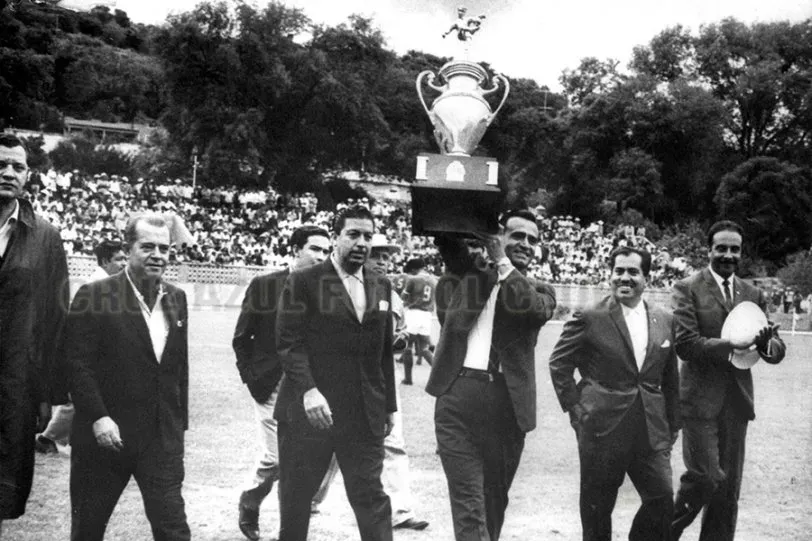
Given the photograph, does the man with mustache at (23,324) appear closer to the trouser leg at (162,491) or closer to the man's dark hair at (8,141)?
the man's dark hair at (8,141)

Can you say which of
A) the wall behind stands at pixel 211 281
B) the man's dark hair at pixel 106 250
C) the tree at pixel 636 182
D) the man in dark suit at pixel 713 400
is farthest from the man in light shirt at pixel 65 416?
the tree at pixel 636 182

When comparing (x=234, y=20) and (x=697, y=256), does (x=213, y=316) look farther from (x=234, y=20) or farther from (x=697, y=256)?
(x=234, y=20)

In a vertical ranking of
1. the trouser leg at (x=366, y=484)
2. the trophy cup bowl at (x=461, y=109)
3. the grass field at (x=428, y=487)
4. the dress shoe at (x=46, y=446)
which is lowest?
the grass field at (x=428, y=487)

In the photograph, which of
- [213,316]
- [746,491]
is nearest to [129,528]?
[746,491]

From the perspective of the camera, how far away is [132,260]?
5051mm

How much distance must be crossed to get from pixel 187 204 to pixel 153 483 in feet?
123

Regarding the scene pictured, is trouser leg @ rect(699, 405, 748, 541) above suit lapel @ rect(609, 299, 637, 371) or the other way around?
the other way around

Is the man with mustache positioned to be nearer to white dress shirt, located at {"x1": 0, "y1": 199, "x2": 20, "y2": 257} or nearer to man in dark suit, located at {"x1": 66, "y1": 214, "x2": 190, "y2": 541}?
white dress shirt, located at {"x1": 0, "y1": 199, "x2": 20, "y2": 257}

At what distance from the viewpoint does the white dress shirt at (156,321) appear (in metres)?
4.93

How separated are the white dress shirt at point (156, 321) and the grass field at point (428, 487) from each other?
177 cm

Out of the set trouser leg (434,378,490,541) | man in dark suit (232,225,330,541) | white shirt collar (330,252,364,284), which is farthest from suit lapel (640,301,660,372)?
man in dark suit (232,225,330,541)

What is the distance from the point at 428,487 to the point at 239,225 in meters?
32.9

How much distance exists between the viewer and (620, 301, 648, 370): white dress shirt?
5770mm

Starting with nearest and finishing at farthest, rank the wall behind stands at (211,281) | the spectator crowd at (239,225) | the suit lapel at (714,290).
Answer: the suit lapel at (714,290) < the wall behind stands at (211,281) < the spectator crowd at (239,225)
